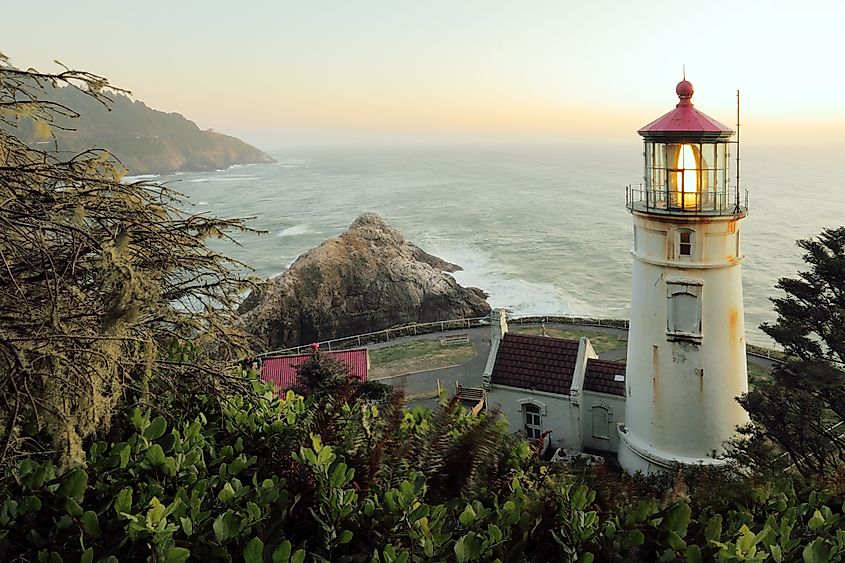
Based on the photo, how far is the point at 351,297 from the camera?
34969 mm

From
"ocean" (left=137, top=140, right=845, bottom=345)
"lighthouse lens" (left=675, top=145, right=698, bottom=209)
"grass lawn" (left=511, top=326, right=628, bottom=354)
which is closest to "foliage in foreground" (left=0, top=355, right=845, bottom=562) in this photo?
"ocean" (left=137, top=140, right=845, bottom=345)

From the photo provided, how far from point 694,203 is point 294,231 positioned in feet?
199

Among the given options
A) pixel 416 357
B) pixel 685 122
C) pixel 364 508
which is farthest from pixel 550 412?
pixel 364 508

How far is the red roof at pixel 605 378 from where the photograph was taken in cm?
1391

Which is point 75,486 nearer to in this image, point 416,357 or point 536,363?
point 536,363

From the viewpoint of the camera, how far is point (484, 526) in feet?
10.3

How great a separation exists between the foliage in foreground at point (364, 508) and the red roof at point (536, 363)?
10406mm

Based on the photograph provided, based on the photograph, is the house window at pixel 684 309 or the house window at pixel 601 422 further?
the house window at pixel 601 422

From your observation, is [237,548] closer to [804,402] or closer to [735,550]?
[735,550]

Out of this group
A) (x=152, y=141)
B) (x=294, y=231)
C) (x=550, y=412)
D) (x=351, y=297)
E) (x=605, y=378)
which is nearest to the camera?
(x=605, y=378)

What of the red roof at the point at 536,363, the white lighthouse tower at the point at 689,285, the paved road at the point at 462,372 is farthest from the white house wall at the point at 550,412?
the paved road at the point at 462,372

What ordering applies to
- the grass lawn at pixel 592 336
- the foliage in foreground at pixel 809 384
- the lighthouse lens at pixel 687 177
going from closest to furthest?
the foliage in foreground at pixel 809 384
the lighthouse lens at pixel 687 177
the grass lawn at pixel 592 336

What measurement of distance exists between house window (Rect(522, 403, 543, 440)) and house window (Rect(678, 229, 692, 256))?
17.9 ft

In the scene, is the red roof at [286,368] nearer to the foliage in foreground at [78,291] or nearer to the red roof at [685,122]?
the red roof at [685,122]
